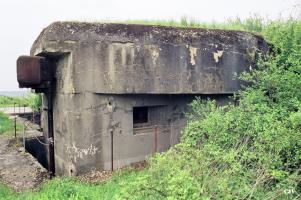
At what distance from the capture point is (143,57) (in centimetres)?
713

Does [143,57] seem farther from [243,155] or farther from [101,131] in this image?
[243,155]

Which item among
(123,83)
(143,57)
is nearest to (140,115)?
(123,83)

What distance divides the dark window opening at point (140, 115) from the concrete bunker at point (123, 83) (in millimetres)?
22

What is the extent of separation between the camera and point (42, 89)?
821 cm

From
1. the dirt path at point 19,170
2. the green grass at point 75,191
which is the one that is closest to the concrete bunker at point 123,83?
the dirt path at point 19,170

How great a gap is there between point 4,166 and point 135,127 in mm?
3249

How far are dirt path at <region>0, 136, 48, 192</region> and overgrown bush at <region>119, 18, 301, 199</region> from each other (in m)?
3.01

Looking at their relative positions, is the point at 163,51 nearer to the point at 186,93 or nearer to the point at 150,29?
the point at 150,29

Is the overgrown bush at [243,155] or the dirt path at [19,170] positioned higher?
the overgrown bush at [243,155]

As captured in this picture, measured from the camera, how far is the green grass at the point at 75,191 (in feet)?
17.0

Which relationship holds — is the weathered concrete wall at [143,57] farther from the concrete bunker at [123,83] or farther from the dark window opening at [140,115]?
the dark window opening at [140,115]

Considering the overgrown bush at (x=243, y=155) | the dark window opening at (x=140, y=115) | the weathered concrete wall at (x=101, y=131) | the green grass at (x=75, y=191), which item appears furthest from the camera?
the dark window opening at (x=140, y=115)

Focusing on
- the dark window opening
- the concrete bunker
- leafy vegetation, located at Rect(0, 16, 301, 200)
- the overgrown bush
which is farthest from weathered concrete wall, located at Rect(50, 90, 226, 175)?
the overgrown bush

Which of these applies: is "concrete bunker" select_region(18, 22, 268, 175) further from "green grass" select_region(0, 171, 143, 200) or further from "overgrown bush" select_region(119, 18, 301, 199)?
"overgrown bush" select_region(119, 18, 301, 199)
